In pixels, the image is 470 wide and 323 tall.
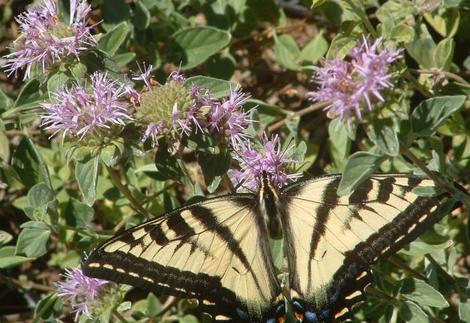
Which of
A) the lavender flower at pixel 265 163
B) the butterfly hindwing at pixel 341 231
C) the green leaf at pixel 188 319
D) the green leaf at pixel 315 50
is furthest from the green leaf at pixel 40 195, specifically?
the green leaf at pixel 315 50

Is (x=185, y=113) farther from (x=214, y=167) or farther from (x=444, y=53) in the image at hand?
(x=444, y=53)

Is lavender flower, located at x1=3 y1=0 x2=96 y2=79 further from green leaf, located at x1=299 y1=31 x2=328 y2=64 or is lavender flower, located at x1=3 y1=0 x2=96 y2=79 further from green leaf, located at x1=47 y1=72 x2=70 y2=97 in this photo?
green leaf, located at x1=299 y1=31 x2=328 y2=64

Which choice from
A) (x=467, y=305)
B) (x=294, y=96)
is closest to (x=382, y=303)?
(x=467, y=305)

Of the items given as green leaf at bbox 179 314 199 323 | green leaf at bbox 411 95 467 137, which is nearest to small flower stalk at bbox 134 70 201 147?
green leaf at bbox 411 95 467 137

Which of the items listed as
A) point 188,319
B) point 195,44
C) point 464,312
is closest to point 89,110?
A: point 195,44

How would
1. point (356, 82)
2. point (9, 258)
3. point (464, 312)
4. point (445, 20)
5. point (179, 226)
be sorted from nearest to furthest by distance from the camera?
point (356, 82) → point (179, 226) → point (464, 312) → point (9, 258) → point (445, 20)

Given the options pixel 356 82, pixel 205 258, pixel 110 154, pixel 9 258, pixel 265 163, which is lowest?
pixel 9 258

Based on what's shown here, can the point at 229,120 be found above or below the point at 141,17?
below
